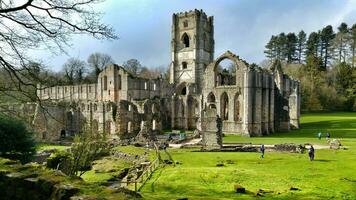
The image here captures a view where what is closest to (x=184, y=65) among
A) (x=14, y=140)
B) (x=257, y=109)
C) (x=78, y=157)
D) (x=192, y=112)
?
(x=192, y=112)

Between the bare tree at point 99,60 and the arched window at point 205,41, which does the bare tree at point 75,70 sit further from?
the arched window at point 205,41

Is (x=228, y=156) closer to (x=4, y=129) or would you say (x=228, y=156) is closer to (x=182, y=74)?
(x=4, y=129)

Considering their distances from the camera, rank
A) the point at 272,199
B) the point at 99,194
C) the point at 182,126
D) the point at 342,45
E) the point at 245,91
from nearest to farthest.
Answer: the point at 99,194, the point at 272,199, the point at 245,91, the point at 182,126, the point at 342,45

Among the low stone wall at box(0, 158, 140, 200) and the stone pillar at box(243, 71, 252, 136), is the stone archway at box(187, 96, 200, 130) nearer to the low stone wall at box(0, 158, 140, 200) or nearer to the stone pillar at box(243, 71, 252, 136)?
the stone pillar at box(243, 71, 252, 136)

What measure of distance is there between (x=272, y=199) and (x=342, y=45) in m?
87.3

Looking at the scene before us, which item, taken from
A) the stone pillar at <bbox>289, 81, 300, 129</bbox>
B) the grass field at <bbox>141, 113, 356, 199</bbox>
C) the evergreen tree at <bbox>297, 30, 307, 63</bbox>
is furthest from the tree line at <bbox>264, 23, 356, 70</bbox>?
the grass field at <bbox>141, 113, 356, 199</bbox>

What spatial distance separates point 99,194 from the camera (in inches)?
305

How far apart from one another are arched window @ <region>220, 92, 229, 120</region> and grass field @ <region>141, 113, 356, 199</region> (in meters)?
21.8

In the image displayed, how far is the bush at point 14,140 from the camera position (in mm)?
26922

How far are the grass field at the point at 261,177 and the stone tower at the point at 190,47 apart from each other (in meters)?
42.6

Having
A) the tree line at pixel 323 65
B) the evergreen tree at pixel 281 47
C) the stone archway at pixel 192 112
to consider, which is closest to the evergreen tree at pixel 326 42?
the tree line at pixel 323 65

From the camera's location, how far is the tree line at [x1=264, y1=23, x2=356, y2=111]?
7888 centimetres

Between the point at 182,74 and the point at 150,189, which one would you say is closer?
the point at 150,189

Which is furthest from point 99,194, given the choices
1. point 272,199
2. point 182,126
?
point 182,126
